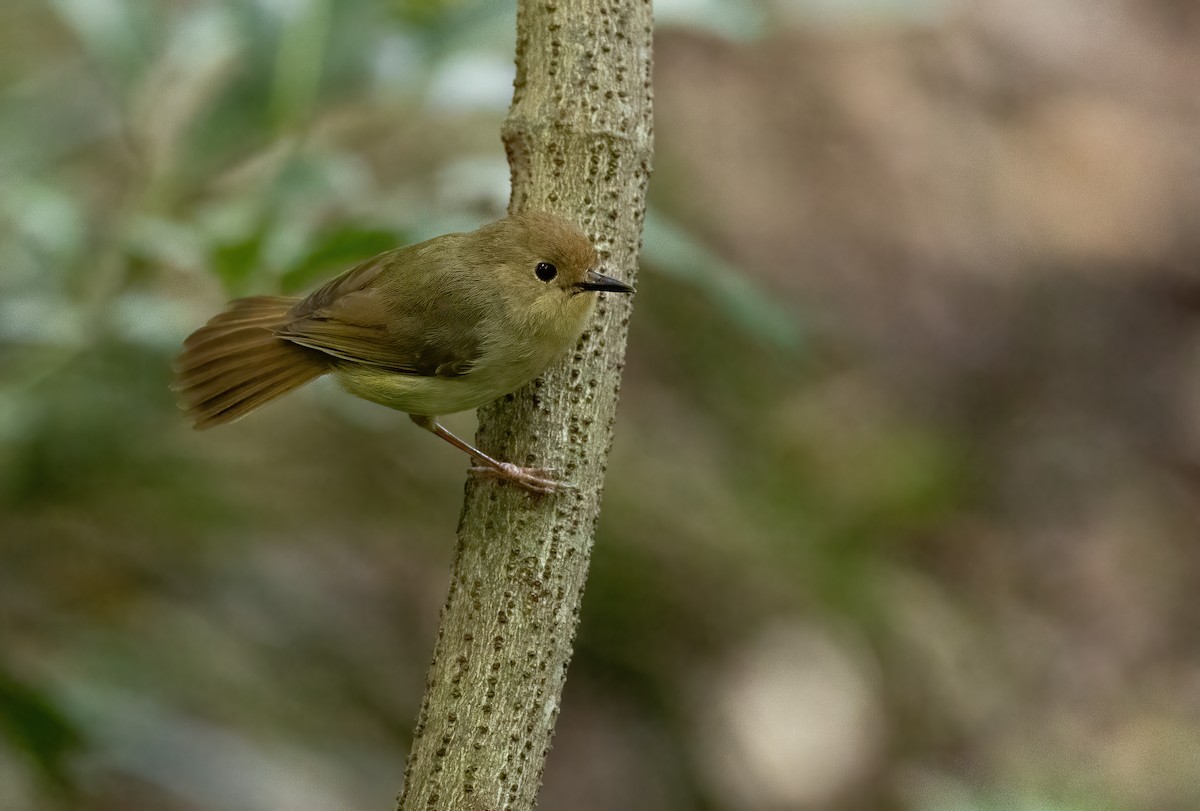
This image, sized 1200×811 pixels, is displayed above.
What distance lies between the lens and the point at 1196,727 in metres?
5.11

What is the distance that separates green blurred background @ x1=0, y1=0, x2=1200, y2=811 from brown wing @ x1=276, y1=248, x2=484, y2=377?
A: 0.47 feet

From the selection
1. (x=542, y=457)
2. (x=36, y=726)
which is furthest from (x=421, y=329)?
(x=36, y=726)

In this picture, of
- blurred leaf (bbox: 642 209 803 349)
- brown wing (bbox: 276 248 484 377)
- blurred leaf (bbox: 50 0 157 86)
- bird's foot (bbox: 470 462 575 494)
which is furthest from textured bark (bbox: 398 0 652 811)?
blurred leaf (bbox: 50 0 157 86)

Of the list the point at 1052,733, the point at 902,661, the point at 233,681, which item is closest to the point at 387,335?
the point at 233,681

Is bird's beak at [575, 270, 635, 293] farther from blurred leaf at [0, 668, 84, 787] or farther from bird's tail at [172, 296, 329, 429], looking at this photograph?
blurred leaf at [0, 668, 84, 787]

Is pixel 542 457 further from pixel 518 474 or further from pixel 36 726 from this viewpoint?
pixel 36 726

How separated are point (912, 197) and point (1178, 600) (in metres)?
2.53

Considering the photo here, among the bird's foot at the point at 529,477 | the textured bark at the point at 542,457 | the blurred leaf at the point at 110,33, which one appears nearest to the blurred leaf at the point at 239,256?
the textured bark at the point at 542,457

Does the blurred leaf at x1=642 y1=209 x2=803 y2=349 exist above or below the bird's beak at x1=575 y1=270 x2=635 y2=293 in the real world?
above

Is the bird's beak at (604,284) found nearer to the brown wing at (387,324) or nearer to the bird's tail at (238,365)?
the brown wing at (387,324)

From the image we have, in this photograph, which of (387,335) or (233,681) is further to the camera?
(233,681)

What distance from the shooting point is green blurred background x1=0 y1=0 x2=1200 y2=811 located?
3.15m

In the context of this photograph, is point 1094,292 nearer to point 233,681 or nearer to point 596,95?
point 233,681

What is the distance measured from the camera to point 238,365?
296 centimetres
